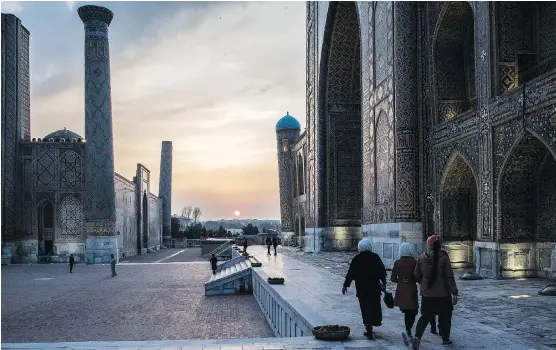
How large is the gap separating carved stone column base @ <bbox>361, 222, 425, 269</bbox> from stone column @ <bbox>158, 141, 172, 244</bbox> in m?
36.8

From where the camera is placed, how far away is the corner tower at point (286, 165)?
3641 centimetres

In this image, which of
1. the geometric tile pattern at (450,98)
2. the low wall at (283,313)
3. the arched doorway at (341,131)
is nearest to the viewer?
the low wall at (283,313)

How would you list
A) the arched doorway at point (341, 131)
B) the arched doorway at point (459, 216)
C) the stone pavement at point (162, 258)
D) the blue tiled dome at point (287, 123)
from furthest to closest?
the blue tiled dome at point (287, 123), the stone pavement at point (162, 258), the arched doorway at point (341, 131), the arched doorway at point (459, 216)

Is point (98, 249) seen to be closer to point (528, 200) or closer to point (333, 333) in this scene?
point (528, 200)

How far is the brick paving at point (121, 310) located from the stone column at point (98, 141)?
22.8 feet

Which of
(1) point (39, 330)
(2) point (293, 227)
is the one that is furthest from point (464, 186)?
(2) point (293, 227)

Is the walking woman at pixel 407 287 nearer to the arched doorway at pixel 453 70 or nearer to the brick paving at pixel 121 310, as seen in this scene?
the brick paving at pixel 121 310

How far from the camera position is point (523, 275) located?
11172 millimetres

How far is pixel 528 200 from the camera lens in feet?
36.6

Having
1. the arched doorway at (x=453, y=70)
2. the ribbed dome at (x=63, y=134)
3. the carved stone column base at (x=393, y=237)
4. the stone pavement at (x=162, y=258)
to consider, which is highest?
the ribbed dome at (x=63, y=134)

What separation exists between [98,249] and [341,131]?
45.5 feet

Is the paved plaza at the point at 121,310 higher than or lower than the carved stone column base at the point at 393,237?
lower

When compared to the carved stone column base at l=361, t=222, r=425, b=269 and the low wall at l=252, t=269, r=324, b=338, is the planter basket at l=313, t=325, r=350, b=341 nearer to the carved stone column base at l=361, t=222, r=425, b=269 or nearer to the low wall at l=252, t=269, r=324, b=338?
the low wall at l=252, t=269, r=324, b=338

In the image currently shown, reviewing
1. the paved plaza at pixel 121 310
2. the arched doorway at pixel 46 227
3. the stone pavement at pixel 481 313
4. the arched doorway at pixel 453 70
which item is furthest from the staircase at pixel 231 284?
the arched doorway at pixel 46 227
